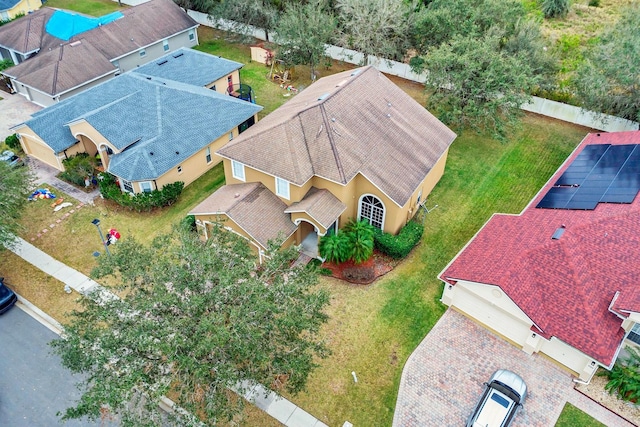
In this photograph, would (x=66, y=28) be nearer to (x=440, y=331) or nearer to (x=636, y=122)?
Result: (x=440, y=331)

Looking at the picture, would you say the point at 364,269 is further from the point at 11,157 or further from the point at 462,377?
the point at 11,157

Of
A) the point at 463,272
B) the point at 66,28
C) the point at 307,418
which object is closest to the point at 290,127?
the point at 463,272

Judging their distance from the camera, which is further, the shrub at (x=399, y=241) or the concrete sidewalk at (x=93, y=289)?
the shrub at (x=399, y=241)

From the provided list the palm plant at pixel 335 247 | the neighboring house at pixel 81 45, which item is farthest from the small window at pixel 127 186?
the neighboring house at pixel 81 45

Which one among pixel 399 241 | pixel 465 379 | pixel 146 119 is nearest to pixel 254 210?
pixel 399 241

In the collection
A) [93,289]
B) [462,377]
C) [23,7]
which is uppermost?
[93,289]

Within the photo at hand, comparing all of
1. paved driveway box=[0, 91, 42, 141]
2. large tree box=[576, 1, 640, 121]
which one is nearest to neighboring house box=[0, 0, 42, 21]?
paved driveway box=[0, 91, 42, 141]

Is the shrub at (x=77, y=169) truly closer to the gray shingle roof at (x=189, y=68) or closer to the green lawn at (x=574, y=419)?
the gray shingle roof at (x=189, y=68)
